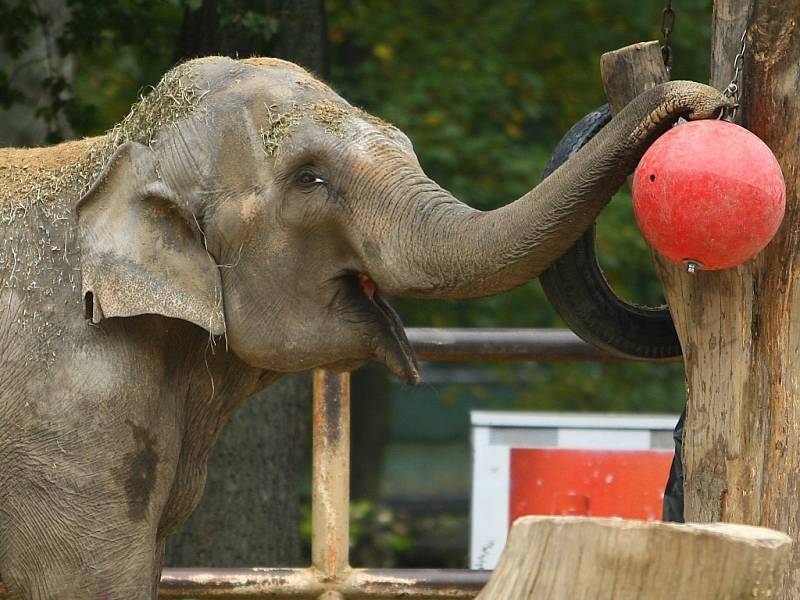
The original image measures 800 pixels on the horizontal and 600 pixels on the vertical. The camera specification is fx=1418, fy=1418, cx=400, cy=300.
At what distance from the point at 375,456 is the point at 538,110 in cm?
332

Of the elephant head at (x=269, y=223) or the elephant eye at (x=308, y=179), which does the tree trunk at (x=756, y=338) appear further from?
the elephant eye at (x=308, y=179)

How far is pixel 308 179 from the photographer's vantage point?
3.90 m

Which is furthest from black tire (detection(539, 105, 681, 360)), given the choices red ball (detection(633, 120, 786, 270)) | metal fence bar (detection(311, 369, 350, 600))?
metal fence bar (detection(311, 369, 350, 600))

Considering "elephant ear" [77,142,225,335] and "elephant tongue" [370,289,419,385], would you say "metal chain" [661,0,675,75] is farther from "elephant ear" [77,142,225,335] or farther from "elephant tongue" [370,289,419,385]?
"elephant ear" [77,142,225,335]

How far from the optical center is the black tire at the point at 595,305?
403cm

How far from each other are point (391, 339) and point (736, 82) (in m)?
1.17

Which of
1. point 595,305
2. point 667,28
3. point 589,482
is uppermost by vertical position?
point 667,28

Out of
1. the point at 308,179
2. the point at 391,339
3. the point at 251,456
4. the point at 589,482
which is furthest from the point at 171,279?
the point at 251,456

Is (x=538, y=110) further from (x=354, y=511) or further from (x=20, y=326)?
(x=20, y=326)

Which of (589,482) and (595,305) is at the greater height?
(595,305)

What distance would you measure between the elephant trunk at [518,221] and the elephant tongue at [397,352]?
0.20m

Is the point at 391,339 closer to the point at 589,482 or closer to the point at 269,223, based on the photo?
the point at 269,223

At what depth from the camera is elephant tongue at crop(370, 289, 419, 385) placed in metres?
3.93

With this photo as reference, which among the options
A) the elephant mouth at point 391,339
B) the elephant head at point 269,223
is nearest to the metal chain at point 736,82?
the elephant head at point 269,223
